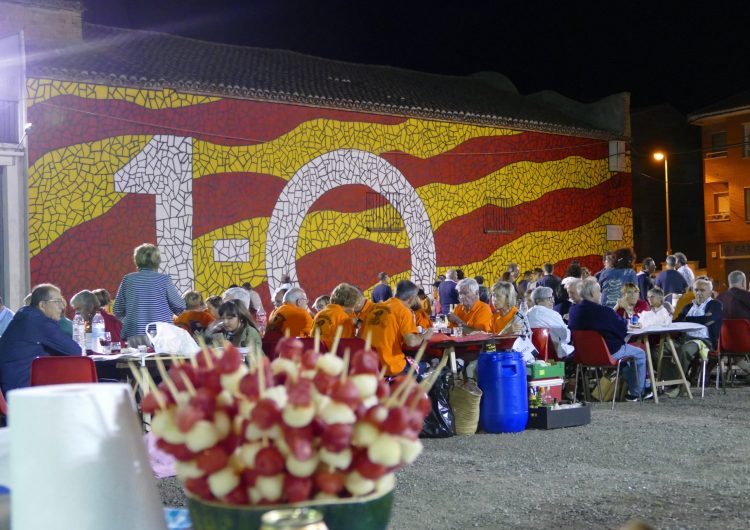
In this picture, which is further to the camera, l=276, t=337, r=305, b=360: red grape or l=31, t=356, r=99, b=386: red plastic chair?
l=31, t=356, r=99, b=386: red plastic chair

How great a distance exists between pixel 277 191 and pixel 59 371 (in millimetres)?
12394

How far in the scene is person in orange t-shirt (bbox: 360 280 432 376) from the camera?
302 inches

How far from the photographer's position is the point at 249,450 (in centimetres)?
137

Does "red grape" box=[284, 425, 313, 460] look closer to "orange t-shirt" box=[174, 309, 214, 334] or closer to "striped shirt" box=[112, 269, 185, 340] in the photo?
"striped shirt" box=[112, 269, 185, 340]

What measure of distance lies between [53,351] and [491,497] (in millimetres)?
3358

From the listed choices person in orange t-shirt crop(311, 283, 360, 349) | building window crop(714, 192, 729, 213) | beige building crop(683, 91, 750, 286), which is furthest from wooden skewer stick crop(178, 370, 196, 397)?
building window crop(714, 192, 729, 213)

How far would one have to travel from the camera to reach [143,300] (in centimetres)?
802

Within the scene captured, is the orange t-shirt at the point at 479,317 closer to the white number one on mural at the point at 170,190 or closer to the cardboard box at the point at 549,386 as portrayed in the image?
the cardboard box at the point at 549,386

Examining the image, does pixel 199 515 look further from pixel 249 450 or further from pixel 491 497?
pixel 491 497

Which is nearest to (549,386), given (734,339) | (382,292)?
(734,339)

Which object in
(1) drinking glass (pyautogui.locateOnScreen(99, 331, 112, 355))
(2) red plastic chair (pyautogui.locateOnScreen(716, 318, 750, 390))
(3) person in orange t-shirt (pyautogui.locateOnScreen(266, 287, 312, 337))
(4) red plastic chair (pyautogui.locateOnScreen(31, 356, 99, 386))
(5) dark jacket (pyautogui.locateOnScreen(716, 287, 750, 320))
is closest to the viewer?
(4) red plastic chair (pyautogui.locateOnScreen(31, 356, 99, 386))

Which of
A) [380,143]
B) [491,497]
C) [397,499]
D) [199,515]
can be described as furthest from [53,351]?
[380,143]

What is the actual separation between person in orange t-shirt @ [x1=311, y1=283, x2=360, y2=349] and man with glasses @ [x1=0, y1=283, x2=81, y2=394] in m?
2.03

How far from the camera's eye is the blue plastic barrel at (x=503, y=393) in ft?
26.0
